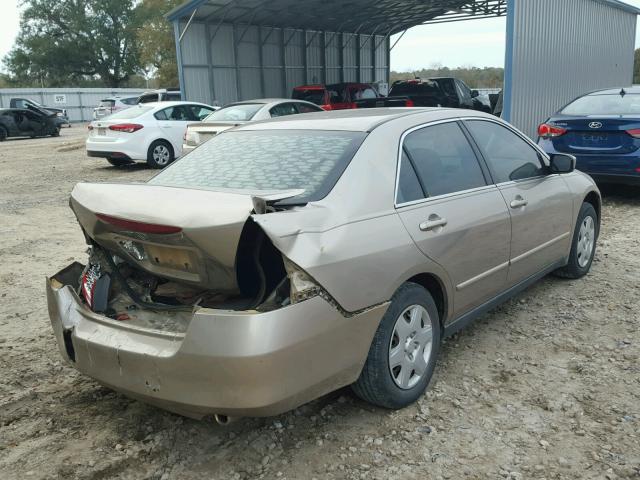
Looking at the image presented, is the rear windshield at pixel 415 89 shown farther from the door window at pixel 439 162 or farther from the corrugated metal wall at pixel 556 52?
the door window at pixel 439 162

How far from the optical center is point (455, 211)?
11.8 ft

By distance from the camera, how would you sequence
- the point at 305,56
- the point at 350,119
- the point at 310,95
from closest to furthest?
the point at 350,119 < the point at 310,95 < the point at 305,56

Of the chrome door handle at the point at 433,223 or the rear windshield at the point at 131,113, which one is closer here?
the chrome door handle at the point at 433,223

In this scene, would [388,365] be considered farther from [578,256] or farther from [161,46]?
[161,46]

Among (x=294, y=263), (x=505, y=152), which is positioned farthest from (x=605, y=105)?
(x=294, y=263)

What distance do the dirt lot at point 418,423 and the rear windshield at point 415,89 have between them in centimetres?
1515

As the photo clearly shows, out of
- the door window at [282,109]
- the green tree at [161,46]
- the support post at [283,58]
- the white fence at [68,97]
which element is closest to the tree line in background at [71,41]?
the green tree at [161,46]

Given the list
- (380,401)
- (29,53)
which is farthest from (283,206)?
(29,53)

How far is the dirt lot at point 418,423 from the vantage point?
285 cm

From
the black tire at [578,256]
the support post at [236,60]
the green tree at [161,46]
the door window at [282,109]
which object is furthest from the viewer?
the green tree at [161,46]

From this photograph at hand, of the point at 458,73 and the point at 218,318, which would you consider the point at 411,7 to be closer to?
the point at 218,318

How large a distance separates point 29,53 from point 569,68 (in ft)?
180

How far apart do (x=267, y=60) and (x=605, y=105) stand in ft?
52.6

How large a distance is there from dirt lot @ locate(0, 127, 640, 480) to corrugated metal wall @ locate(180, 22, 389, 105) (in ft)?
52.4
